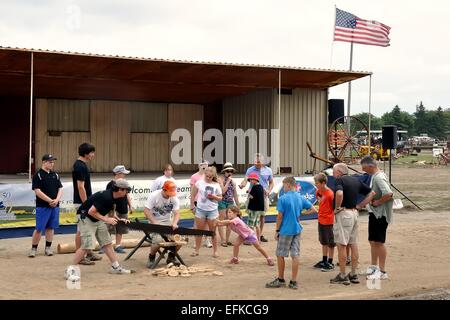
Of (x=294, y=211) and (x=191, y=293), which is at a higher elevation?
(x=294, y=211)

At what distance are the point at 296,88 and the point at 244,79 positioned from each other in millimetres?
1976

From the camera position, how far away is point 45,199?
9727 mm

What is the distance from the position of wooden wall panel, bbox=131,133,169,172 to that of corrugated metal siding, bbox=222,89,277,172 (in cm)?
278

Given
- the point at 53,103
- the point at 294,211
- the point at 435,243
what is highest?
the point at 53,103

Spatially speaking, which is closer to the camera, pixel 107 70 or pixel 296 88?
pixel 107 70

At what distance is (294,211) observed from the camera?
7.72 m

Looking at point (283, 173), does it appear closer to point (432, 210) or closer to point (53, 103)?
point (432, 210)

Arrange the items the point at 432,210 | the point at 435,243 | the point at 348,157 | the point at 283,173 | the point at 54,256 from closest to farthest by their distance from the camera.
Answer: the point at 54,256
the point at 435,243
the point at 432,210
the point at 283,173
the point at 348,157

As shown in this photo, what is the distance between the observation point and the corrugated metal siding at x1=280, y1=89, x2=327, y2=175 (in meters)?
18.6

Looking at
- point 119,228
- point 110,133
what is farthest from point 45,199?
point 110,133

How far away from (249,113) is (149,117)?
5202 mm

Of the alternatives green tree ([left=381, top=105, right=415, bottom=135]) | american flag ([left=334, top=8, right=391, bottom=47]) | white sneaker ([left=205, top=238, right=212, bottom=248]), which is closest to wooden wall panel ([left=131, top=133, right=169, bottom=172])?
american flag ([left=334, top=8, right=391, bottom=47])

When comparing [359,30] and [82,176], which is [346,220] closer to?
[82,176]

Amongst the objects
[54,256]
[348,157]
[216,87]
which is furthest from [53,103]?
[54,256]
